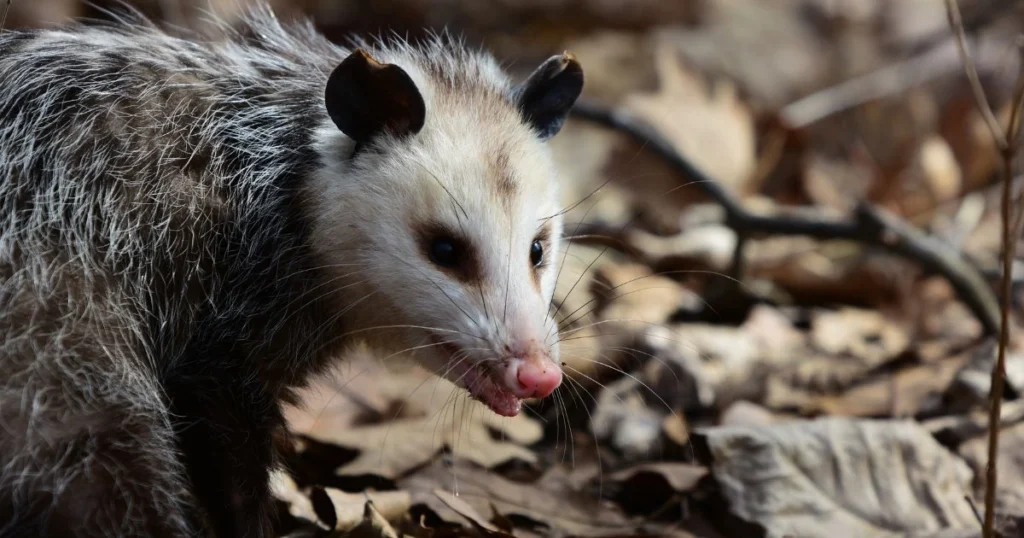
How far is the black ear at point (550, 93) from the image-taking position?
270cm

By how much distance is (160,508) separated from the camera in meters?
2.02

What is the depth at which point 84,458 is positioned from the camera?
6.42 feet

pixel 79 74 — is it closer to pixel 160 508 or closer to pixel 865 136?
pixel 160 508

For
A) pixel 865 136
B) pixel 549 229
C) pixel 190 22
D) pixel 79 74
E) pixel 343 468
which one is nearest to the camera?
pixel 79 74

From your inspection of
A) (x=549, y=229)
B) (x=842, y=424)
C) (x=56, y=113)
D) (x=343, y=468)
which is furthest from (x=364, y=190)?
(x=842, y=424)

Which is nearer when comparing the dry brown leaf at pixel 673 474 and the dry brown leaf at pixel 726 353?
the dry brown leaf at pixel 673 474

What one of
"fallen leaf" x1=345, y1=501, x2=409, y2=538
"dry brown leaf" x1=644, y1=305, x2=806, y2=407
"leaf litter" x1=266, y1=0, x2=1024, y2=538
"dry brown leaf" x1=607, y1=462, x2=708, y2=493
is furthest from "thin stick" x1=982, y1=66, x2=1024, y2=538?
"dry brown leaf" x1=644, y1=305, x2=806, y2=407

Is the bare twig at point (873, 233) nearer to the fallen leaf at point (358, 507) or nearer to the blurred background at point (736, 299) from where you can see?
the blurred background at point (736, 299)

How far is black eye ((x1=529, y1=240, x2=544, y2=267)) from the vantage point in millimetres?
2457

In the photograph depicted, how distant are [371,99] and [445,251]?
0.38 metres

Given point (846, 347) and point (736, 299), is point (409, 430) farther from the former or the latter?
point (846, 347)

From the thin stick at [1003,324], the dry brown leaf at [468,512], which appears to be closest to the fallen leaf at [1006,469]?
the thin stick at [1003,324]

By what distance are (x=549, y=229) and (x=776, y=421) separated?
1.21 meters

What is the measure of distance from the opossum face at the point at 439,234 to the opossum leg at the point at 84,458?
21.7 inches
